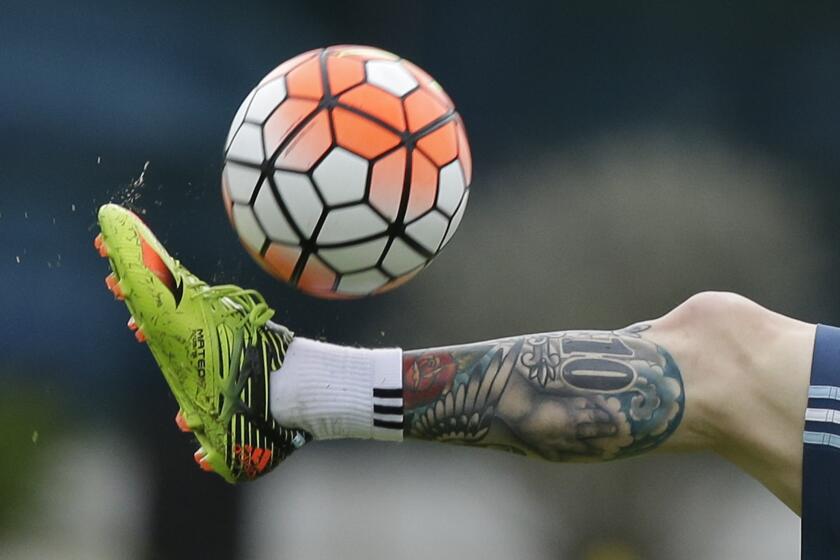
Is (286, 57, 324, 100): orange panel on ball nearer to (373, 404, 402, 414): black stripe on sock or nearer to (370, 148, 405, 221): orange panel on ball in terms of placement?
(370, 148, 405, 221): orange panel on ball

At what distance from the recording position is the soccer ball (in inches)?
77.6

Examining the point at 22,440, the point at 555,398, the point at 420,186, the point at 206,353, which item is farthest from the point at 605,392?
the point at 22,440

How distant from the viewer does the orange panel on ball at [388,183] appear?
1970mm

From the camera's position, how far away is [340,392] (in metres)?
2.00

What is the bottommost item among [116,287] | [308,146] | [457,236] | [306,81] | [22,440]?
[22,440]

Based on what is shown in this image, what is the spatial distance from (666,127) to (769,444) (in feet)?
8.36

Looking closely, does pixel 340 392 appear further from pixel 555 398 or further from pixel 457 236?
pixel 457 236

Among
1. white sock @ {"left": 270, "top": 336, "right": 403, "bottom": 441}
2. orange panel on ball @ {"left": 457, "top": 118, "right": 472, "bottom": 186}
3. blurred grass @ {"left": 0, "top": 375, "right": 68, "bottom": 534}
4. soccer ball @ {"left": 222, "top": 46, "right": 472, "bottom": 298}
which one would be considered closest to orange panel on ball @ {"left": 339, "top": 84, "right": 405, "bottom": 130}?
soccer ball @ {"left": 222, "top": 46, "right": 472, "bottom": 298}

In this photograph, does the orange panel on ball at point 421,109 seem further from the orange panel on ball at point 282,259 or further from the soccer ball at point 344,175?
the orange panel on ball at point 282,259

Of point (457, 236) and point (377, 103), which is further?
point (457, 236)

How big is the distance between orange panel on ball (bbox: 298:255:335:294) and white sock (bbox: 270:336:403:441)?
0.11 metres

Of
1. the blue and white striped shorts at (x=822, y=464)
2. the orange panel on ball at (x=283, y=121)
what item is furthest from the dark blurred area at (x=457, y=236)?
the blue and white striped shorts at (x=822, y=464)

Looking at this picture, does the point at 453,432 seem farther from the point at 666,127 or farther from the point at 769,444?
the point at 666,127

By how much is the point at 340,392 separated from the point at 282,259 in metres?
0.25
